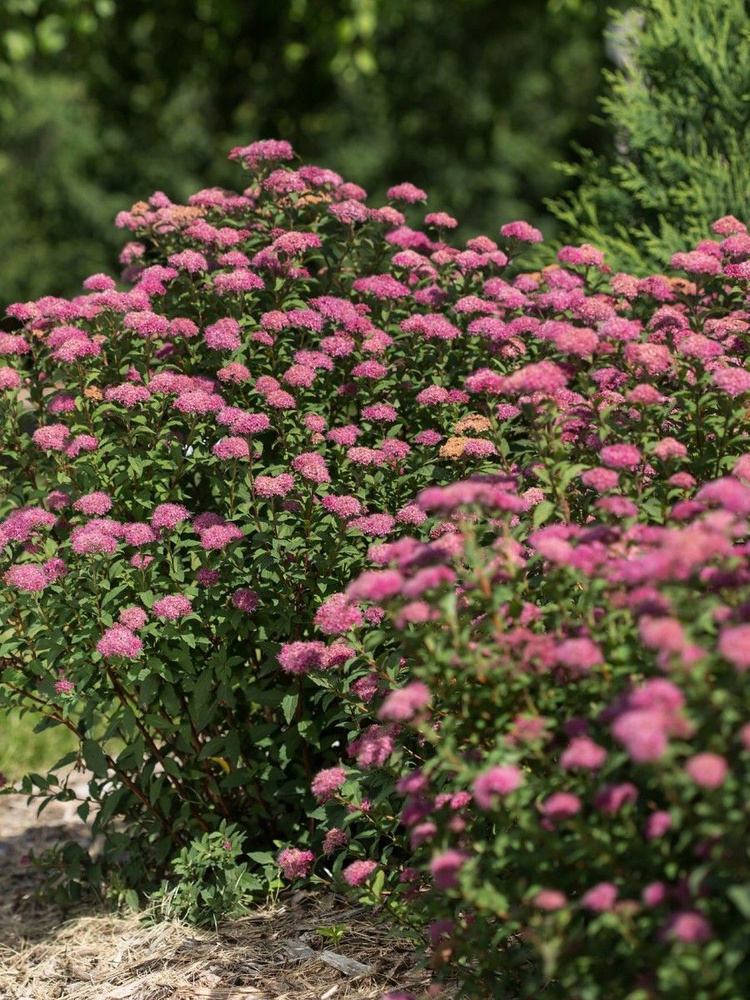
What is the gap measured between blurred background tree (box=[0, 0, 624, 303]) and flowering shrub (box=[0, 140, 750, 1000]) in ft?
38.6

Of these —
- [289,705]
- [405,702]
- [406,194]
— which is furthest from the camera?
[406,194]

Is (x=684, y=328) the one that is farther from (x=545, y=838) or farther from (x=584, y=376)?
(x=545, y=838)

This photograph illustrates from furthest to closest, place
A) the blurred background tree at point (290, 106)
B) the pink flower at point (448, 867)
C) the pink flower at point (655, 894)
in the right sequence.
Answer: the blurred background tree at point (290, 106)
the pink flower at point (448, 867)
the pink flower at point (655, 894)

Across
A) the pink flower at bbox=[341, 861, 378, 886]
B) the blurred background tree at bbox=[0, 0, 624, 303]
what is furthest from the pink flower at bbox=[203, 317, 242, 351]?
the blurred background tree at bbox=[0, 0, 624, 303]

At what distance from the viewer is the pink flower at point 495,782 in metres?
2.14

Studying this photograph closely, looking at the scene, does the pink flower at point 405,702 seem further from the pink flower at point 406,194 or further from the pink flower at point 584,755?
the pink flower at point 406,194

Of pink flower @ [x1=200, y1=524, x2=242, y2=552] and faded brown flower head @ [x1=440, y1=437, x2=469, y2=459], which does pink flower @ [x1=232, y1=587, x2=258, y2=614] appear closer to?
pink flower @ [x1=200, y1=524, x2=242, y2=552]

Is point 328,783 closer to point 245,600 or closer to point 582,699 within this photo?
point 245,600

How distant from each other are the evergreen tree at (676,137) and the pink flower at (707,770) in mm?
4032

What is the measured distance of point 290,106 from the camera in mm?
18109

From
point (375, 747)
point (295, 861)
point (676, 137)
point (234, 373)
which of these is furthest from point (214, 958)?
point (676, 137)

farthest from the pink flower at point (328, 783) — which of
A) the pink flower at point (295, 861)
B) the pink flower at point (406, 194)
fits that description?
the pink flower at point (406, 194)

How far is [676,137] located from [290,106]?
1307cm

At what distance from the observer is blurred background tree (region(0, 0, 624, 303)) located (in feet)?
54.0
